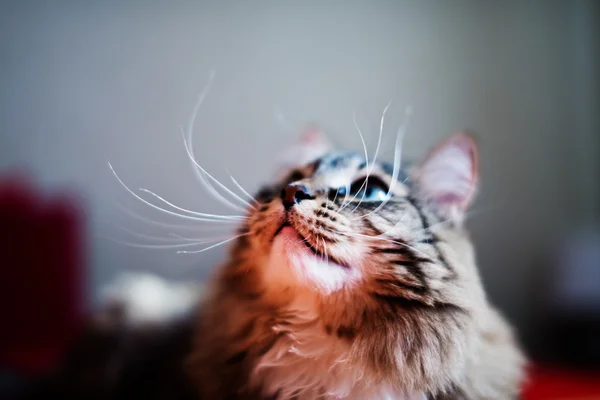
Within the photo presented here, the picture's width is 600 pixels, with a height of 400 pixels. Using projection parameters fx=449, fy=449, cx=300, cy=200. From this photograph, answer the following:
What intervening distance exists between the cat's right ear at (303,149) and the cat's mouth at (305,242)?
0.20 metres

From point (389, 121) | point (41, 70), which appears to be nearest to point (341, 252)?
point (389, 121)

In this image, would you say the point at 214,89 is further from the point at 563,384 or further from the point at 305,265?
the point at 563,384

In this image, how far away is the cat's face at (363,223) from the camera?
57 centimetres

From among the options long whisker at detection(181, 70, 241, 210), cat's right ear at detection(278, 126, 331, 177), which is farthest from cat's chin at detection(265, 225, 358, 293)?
cat's right ear at detection(278, 126, 331, 177)

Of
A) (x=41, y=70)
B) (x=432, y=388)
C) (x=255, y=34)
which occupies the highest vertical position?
(x=255, y=34)

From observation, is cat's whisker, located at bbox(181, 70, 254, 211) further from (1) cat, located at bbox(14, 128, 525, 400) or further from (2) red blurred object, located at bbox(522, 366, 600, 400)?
(2) red blurred object, located at bbox(522, 366, 600, 400)

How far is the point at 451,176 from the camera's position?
0.68 m

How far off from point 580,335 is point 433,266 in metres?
Answer: 0.83

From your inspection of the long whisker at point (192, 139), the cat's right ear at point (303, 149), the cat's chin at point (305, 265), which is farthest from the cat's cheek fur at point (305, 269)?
the cat's right ear at point (303, 149)

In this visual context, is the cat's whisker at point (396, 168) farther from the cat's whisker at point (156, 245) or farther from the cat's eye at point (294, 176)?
the cat's whisker at point (156, 245)

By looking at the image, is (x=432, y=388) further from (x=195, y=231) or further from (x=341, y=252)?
(x=195, y=231)

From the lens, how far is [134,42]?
0.77 meters

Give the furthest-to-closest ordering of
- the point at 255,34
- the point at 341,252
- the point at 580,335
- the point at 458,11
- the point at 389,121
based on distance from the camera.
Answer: the point at 580,335 < the point at 458,11 < the point at 255,34 < the point at 389,121 < the point at 341,252

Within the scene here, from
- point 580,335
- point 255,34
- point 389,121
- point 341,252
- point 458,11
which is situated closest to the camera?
point 341,252
